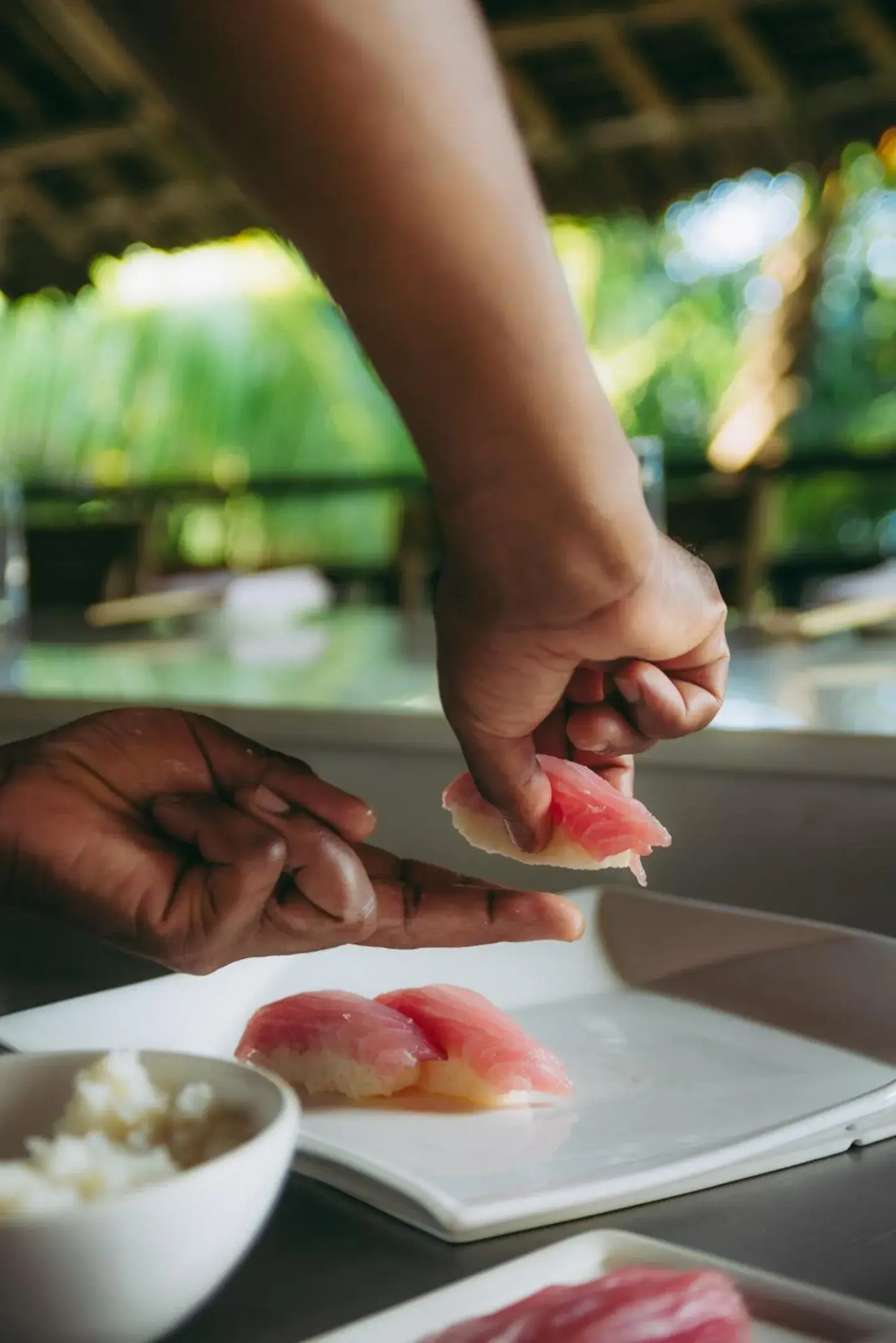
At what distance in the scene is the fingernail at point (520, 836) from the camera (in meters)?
0.73

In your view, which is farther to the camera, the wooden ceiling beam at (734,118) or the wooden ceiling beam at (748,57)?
the wooden ceiling beam at (734,118)

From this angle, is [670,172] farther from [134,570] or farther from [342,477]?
[134,570]

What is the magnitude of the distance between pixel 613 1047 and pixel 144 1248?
44 centimetres

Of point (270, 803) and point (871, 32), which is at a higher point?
point (871, 32)

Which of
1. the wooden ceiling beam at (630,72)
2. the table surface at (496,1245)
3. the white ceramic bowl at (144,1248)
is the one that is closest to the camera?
the white ceramic bowl at (144,1248)

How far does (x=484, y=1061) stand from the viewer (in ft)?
2.31

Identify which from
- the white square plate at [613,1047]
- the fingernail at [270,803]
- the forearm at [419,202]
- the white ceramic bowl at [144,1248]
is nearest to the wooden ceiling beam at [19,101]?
the white square plate at [613,1047]

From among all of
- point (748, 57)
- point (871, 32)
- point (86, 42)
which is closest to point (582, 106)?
point (748, 57)

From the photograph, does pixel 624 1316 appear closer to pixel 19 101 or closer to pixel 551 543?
pixel 551 543

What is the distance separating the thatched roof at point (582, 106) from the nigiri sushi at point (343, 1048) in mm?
2858

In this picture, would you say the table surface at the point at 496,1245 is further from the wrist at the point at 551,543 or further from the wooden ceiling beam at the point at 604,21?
the wooden ceiling beam at the point at 604,21

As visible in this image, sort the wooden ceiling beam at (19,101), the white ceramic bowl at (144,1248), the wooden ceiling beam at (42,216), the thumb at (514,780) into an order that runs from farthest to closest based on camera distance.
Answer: the wooden ceiling beam at (42,216)
the wooden ceiling beam at (19,101)
the thumb at (514,780)
the white ceramic bowl at (144,1248)

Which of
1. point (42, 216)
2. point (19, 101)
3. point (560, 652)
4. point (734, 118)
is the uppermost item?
point (19, 101)

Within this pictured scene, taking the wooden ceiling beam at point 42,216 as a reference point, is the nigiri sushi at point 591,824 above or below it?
below
